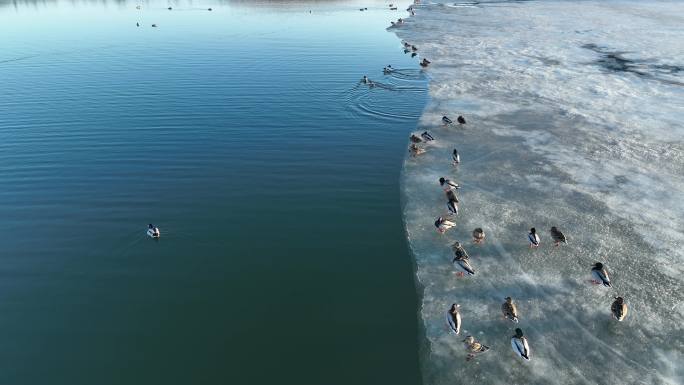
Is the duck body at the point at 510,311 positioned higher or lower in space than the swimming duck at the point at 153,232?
higher

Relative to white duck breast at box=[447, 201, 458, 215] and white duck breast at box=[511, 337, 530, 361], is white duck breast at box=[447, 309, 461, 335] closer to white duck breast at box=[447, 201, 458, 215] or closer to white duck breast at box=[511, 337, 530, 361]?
white duck breast at box=[511, 337, 530, 361]

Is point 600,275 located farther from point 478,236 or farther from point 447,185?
point 447,185

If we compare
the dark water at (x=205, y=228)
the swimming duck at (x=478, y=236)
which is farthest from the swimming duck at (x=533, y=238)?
the dark water at (x=205, y=228)

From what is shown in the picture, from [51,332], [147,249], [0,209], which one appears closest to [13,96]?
[0,209]

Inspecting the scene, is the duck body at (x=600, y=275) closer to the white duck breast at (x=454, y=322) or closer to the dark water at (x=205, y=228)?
the white duck breast at (x=454, y=322)

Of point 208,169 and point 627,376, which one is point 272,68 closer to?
point 208,169
